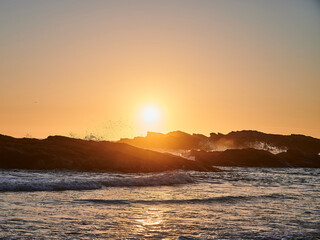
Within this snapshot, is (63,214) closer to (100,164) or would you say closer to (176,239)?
(176,239)

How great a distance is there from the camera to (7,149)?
40969 millimetres

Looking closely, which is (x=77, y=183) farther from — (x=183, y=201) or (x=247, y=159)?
(x=247, y=159)

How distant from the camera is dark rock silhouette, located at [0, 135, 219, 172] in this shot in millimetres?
39906

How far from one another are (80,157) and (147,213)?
27601 mm

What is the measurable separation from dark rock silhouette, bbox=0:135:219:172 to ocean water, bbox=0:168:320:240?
15.5m

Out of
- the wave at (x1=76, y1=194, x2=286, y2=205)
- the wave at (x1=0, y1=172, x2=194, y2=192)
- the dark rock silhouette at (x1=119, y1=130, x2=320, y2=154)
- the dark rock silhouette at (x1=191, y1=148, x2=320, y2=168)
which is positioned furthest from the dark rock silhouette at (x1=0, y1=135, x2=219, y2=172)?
the dark rock silhouette at (x1=119, y1=130, x2=320, y2=154)

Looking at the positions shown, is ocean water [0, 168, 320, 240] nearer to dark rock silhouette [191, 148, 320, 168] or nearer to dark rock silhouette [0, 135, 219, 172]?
dark rock silhouette [0, 135, 219, 172]

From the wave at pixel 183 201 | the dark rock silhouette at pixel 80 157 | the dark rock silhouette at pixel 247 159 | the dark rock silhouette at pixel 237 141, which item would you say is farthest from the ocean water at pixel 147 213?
the dark rock silhouette at pixel 237 141

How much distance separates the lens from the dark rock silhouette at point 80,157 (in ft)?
131

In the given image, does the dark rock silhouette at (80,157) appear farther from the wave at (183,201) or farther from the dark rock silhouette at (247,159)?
the dark rock silhouette at (247,159)

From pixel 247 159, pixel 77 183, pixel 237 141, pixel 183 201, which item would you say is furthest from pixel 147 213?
pixel 237 141

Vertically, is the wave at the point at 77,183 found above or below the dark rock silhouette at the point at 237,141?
below

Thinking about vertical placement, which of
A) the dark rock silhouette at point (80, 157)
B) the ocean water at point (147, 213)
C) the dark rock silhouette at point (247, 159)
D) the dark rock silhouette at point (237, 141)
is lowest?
the ocean water at point (147, 213)

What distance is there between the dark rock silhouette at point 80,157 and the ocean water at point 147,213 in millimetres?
15537
